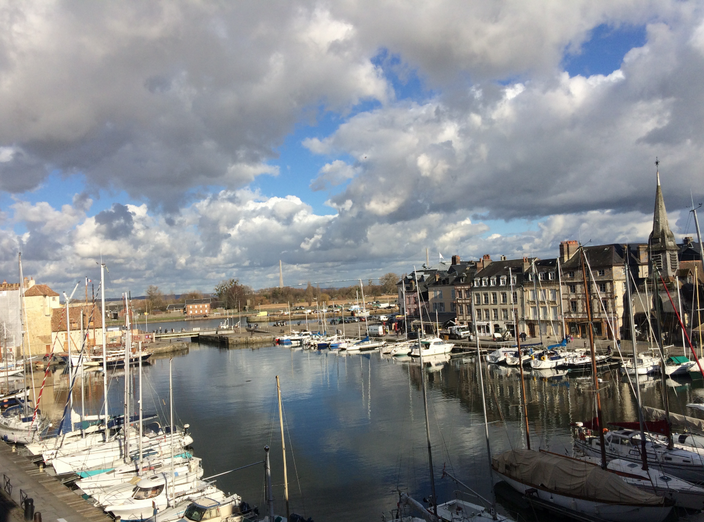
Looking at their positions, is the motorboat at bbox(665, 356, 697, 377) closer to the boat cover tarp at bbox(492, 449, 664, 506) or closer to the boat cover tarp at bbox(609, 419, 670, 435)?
the boat cover tarp at bbox(609, 419, 670, 435)

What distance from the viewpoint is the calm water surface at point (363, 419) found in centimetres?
2695

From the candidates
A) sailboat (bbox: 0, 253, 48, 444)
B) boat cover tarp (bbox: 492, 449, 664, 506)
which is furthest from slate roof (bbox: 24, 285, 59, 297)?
boat cover tarp (bbox: 492, 449, 664, 506)

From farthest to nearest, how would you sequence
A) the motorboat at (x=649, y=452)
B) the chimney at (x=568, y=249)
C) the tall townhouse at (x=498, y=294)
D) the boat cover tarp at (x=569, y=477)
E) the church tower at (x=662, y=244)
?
the tall townhouse at (x=498, y=294), the chimney at (x=568, y=249), the church tower at (x=662, y=244), the motorboat at (x=649, y=452), the boat cover tarp at (x=569, y=477)

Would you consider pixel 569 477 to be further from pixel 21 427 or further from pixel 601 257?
pixel 601 257

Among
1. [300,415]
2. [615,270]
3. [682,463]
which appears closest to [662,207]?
[615,270]

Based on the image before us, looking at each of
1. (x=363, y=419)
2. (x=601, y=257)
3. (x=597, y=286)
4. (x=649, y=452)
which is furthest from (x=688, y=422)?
(x=601, y=257)

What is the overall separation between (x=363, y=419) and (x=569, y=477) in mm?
20610

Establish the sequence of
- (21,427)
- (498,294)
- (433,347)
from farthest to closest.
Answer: (498,294) → (433,347) → (21,427)

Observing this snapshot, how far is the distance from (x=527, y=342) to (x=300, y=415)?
35205 millimetres

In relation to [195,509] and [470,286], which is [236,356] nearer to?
[470,286]

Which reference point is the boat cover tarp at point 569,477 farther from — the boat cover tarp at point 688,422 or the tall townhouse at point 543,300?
the tall townhouse at point 543,300

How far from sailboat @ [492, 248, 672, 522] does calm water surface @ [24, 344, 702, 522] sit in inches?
101

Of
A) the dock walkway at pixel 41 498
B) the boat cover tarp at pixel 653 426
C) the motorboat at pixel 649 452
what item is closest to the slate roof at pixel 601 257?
the boat cover tarp at pixel 653 426

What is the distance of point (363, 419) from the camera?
1575 inches
